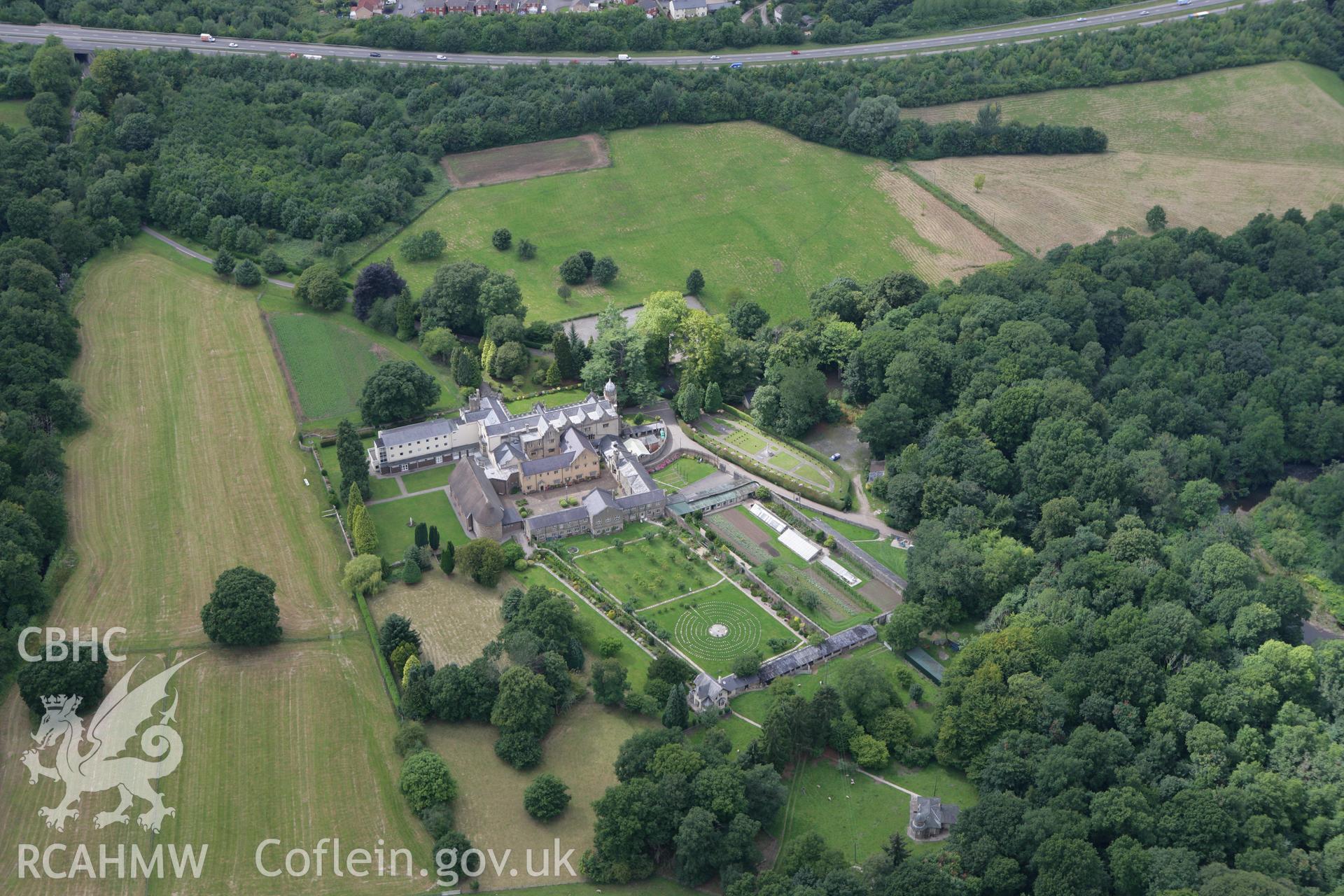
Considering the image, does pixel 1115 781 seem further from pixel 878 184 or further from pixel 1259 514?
pixel 878 184

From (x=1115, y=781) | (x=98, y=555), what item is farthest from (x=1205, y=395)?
(x=98, y=555)

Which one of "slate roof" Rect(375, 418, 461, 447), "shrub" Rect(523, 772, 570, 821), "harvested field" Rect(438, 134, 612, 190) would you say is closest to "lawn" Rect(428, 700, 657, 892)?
"shrub" Rect(523, 772, 570, 821)

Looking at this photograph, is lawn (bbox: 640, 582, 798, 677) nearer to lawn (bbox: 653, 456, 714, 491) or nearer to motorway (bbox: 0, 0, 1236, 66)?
lawn (bbox: 653, 456, 714, 491)

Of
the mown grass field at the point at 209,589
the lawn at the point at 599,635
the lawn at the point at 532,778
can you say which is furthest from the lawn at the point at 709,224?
the lawn at the point at 532,778

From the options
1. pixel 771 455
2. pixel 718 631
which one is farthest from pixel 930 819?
pixel 771 455

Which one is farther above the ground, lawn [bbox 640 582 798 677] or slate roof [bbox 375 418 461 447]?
slate roof [bbox 375 418 461 447]

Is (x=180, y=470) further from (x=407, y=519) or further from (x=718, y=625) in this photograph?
(x=718, y=625)
